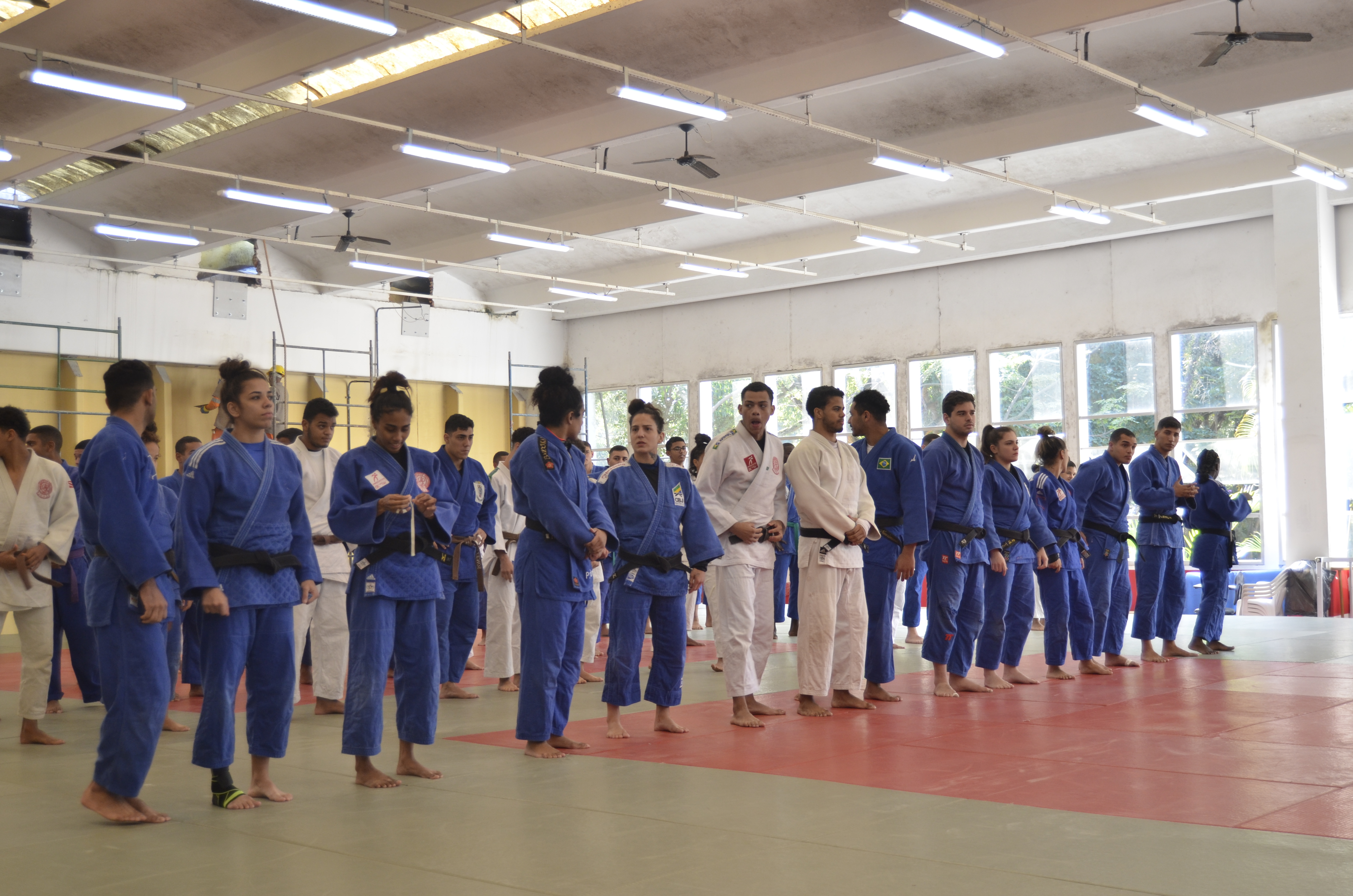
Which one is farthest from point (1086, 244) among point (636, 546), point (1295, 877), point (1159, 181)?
point (1295, 877)

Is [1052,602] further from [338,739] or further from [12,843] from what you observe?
[12,843]

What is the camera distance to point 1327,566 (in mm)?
13148

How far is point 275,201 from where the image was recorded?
1255 centimetres

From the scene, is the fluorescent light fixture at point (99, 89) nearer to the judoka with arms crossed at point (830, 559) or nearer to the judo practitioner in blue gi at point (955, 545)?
the judoka with arms crossed at point (830, 559)

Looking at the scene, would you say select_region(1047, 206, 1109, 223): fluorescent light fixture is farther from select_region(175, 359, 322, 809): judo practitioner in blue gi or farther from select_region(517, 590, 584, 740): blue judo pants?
select_region(175, 359, 322, 809): judo practitioner in blue gi

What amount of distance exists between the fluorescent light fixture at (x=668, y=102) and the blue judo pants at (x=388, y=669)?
635 cm

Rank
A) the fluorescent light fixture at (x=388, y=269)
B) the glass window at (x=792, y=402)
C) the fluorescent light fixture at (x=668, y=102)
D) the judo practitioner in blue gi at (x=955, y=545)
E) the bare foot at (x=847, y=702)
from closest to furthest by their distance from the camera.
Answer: the bare foot at (x=847, y=702)
the judo practitioner in blue gi at (x=955, y=545)
the fluorescent light fixture at (x=668, y=102)
the fluorescent light fixture at (x=388, y=269)
the glass window at (x=792, y=402)

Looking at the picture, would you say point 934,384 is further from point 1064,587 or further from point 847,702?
point 847,702

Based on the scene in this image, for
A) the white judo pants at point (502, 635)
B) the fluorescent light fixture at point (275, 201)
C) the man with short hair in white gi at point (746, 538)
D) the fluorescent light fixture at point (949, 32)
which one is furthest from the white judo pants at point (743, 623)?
the fluorescent light fixture at point (275, 201)

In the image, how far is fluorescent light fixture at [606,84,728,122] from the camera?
9.61m

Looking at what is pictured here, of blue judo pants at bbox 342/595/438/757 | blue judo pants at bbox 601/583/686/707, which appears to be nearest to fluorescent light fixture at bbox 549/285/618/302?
blue judo pants at bbox 601/583/686/707

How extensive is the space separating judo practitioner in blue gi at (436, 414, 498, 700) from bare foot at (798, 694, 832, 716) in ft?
6.04

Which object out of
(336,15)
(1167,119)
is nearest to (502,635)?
(336,15)

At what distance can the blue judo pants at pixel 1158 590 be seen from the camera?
7465 mm
